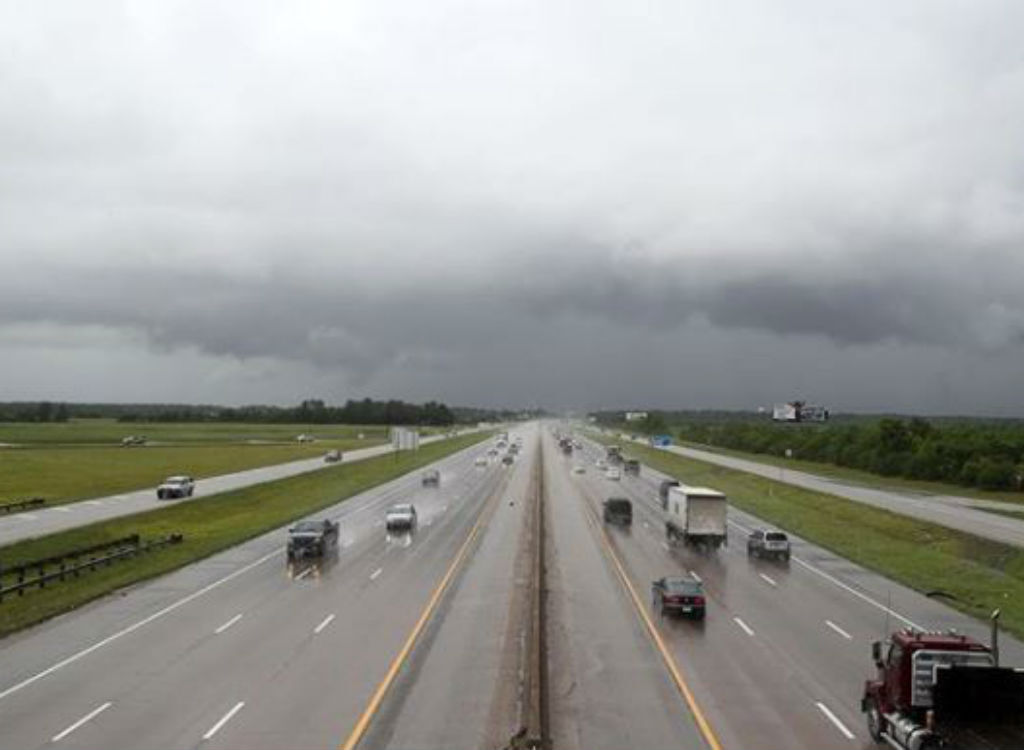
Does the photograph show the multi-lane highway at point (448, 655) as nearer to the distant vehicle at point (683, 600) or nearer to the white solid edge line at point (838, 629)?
the white solid edge line at point (838, 629)

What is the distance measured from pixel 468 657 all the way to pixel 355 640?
13.8ft

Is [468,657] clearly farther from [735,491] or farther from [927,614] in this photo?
[735,491]

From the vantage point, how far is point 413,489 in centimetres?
9806

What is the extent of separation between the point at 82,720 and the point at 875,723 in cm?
1716

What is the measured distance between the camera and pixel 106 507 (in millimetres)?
74938

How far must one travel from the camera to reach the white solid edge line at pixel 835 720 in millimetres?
21825

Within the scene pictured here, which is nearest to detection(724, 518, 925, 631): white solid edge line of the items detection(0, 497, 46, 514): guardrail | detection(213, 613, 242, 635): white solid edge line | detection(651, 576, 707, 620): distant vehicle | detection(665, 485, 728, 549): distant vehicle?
detection(665, 485, 728, 549): distant vehicle

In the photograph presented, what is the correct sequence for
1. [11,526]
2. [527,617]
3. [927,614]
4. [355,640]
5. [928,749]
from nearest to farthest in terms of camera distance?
[928,749] → [355,640] → [527,617] → [927,614] → [11,526]

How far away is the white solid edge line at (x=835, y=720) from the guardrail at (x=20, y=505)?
206 feet

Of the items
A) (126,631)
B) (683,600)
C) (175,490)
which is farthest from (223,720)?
(175,490)

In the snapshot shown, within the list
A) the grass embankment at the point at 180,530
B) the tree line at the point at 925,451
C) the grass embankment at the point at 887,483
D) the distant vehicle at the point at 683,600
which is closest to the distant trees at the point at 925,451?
the tree line at the point at 925,451

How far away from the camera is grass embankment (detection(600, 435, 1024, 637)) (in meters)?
43.8

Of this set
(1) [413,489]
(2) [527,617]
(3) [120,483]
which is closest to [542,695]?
(2) [527,617]

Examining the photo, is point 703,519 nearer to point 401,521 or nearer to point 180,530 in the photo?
point 401,521
